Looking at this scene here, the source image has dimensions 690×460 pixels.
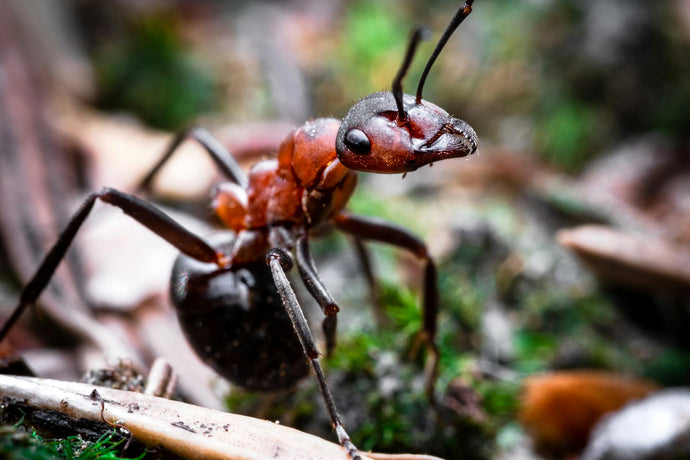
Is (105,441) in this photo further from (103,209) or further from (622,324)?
(622,324)

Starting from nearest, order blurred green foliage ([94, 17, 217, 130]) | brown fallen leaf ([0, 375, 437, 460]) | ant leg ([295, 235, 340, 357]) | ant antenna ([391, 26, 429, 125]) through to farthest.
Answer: brown fallen leaf ([0, 375, 437, 460]) < ant antenna ([391, 26, 429, 125]) < ant leg ([295, 235, 340, 357]) < blurred green foliage ([94, 17, 217, 130])

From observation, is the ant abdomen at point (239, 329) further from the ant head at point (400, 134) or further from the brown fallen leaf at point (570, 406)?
the brown fallen leaf at point (570, 406)

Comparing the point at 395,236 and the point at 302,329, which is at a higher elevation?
the point at 395,236

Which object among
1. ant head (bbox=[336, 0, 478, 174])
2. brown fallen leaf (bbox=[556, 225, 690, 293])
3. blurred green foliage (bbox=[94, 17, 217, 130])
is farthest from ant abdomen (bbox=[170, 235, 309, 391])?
blurred green foliage (bbox=[94, 17, 217, 130])

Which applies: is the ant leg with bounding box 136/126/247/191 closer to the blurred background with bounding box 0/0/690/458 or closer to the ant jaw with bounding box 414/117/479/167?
the blurred background with bounding box 0/0/690/458

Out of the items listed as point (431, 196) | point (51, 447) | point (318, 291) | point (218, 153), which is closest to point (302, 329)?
point (318, 291)

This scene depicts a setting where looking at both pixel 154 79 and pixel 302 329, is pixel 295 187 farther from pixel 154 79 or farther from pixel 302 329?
pixel 154 79
